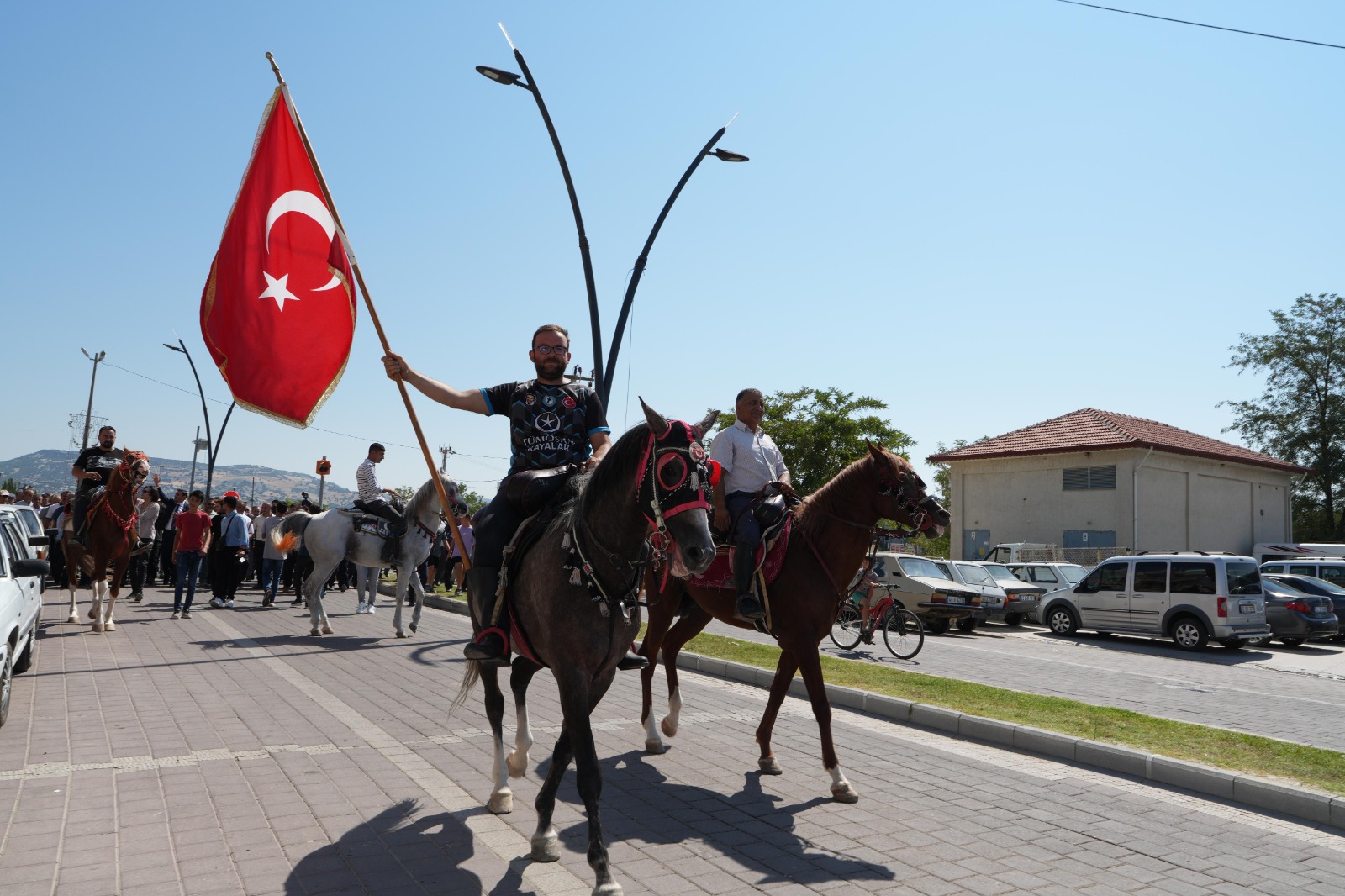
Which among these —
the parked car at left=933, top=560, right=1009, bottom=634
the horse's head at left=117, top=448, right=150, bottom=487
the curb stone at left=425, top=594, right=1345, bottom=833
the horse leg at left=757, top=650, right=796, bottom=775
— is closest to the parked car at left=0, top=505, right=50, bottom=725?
the horse's head at left=117, top=448, right=150, bottom=487

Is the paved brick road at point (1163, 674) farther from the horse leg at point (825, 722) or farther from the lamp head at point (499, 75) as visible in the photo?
the lamp head at point (499, 75)

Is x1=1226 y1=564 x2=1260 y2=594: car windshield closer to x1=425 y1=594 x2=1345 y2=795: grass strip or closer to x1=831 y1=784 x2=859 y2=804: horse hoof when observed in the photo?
x1=425 y1=594 x2=1345 y2=795: grass strip

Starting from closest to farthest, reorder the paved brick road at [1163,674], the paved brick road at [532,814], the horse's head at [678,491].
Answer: the horse's head at [678,491] < the paved brick road at [532,814] < the paved brick road at [1163,674]

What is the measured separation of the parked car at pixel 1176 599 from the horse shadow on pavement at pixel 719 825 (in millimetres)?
15853

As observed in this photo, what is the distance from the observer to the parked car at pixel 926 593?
20.5 meters

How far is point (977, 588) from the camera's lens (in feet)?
70.4

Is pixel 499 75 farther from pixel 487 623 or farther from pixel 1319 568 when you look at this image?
pixel 1319 568

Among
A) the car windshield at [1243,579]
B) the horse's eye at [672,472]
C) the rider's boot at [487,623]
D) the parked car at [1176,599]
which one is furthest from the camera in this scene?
the car windshield at [1243,579]

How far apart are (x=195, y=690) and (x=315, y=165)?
5.54 m

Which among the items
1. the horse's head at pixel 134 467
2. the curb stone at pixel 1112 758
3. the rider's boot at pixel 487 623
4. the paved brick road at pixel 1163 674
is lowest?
the paved brick road at pixel 1163 674

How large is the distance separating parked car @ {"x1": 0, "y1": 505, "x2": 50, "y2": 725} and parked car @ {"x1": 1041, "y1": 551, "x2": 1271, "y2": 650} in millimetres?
19431

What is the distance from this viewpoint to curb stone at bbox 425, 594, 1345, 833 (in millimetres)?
5836

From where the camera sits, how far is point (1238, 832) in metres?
5.48

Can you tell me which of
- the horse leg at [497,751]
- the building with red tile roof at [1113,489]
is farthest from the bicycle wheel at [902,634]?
the building with red tile roof at [1113,489]
